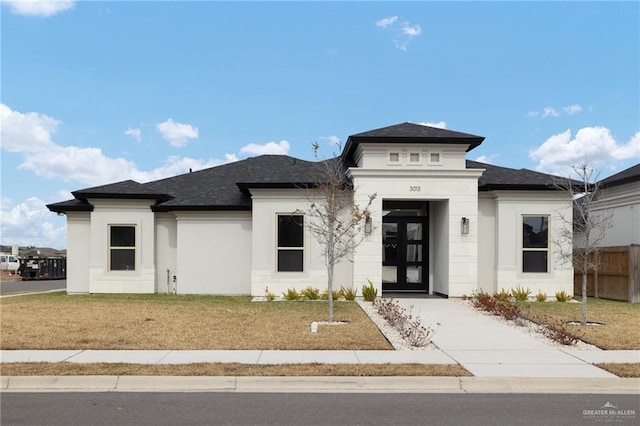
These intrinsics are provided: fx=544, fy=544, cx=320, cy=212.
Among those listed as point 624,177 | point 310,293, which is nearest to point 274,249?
point 310,293

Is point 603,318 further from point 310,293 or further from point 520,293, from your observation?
point 310,293

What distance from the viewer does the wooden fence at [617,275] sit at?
714 inches

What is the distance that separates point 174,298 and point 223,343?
8.60 meters

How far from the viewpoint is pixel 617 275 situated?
1905cm

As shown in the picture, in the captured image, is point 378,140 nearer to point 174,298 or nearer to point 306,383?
point 174,298

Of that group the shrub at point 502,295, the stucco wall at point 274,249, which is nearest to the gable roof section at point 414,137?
the stucco wall at point 274,249

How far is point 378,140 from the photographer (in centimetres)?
1773

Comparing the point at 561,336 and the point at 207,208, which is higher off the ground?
the point at 207,208

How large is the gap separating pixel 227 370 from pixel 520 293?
509 inches

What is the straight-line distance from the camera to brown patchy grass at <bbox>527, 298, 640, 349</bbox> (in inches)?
418

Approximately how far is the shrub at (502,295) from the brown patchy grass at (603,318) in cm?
79

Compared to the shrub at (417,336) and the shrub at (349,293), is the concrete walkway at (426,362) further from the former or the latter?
the shrub at (349,293)

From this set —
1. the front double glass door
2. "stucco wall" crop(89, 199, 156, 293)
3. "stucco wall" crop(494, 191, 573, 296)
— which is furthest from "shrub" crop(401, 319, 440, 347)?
"stucco wall" crop(89, 199, 156, 293)
